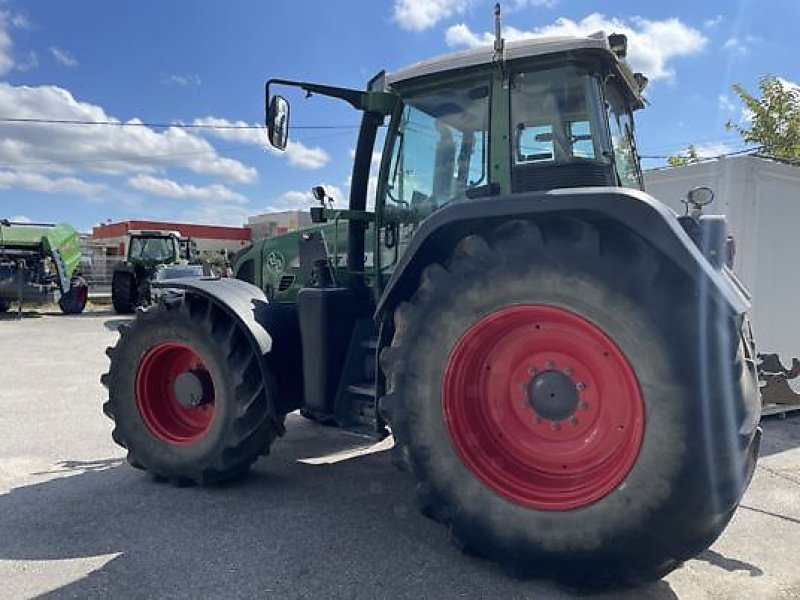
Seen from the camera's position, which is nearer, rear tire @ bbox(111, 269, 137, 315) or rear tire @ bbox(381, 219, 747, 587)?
rear tire @ bbox(381, 219, 747, 587)

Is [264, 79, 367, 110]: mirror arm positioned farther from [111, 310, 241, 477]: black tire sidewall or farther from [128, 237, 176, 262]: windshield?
[128, 237, 176, 262]: windshield

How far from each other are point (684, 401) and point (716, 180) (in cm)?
478

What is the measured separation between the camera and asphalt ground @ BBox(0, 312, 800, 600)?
9.23ft

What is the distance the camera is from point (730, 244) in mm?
3707

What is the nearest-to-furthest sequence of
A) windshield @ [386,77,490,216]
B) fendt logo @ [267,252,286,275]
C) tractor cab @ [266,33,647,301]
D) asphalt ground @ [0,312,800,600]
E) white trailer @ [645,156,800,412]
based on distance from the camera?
asphalt ground @ [0,312,800,600], tractor cab @ [266,33,647,301], windshield @ [386,77,490,216], fendt logo @ [267,252,286,275], white trailer @ [645,156,800,412]

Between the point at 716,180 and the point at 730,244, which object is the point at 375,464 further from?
the point at 716,180

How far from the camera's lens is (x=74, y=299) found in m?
18.9

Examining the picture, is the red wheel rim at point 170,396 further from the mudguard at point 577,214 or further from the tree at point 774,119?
the tree at point 774,119

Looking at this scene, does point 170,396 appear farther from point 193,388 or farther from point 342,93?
point 342,93

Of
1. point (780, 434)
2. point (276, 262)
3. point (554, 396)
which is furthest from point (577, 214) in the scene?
point (780, 434)

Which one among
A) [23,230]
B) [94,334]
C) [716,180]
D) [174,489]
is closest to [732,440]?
[174,489]

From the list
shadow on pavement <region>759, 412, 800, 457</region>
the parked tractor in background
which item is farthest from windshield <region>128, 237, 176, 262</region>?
shadow on pavement <region>759, 412, 800, 457</region>

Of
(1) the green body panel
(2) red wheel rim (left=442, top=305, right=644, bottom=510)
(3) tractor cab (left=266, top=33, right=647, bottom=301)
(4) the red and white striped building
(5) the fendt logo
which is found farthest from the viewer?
(4) the red and white striped building

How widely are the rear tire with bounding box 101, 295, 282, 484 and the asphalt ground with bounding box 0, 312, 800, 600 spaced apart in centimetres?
21
